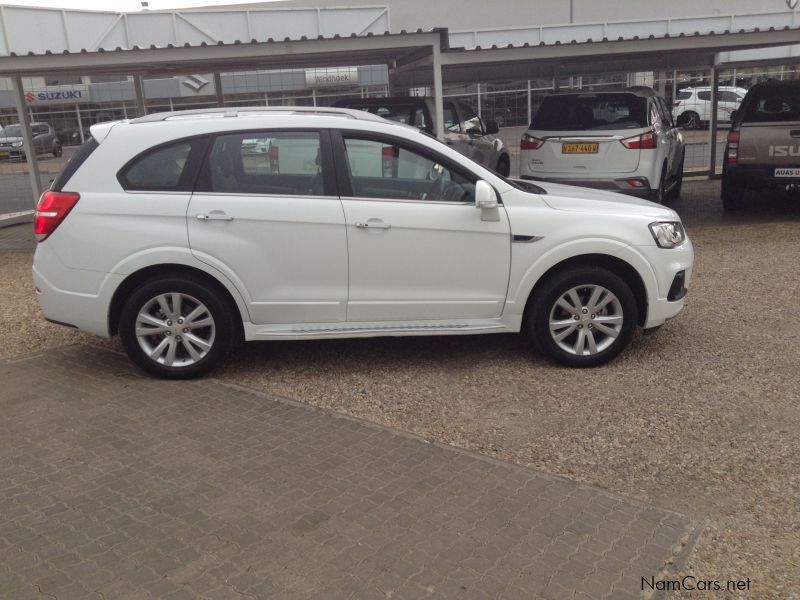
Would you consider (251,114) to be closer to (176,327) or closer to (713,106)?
(176,327)

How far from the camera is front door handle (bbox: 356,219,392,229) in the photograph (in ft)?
16.7

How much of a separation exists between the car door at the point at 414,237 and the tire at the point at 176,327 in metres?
0.90

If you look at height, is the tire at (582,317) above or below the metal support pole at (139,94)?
below

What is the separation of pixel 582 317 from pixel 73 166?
357 centimetres

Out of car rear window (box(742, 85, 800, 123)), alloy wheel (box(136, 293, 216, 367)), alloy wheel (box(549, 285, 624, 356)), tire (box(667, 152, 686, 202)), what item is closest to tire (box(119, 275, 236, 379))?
alloy wheel (box(136, 293, 216, 367))

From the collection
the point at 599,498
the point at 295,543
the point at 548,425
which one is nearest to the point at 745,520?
the point at 599,498

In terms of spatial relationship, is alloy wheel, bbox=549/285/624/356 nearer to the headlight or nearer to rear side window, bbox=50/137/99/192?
the headlight

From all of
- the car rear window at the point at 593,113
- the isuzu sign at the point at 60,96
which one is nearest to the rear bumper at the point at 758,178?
the car rear window at the point at 593,113

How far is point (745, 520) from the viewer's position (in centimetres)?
351

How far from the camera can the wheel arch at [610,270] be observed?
527 centimetres

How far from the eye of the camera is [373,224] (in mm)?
5086

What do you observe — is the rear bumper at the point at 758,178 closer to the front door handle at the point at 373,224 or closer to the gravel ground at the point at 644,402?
the gravel ground at the point at 644,402

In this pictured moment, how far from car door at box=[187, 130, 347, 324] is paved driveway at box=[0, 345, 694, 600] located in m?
0.78

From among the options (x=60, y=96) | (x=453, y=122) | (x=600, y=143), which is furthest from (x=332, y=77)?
(x=600, y=143)
